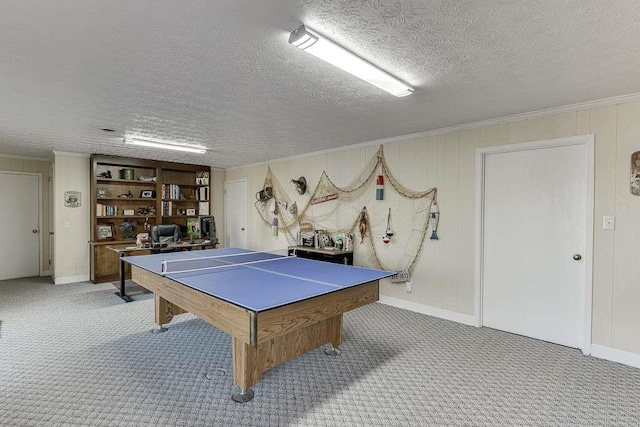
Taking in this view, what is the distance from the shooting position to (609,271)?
2914mm

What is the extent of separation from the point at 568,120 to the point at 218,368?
392cm

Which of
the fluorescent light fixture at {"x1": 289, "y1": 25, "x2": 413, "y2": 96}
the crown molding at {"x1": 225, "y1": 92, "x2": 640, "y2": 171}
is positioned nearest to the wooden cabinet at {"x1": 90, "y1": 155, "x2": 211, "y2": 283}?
the crown molding at {"x1": 225, "y1": 92, "x2": 640, "y2": 171}

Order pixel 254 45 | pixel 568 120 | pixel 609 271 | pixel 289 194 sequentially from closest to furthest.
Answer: pixel 254 45 < pixel 609 271 < pixel 568 120 < pixel 289 194

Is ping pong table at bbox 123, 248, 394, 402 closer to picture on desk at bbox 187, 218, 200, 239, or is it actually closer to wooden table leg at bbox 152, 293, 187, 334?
wooden table leg at bbox 152, 293, 187, 334

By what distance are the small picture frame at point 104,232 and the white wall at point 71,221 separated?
8.3 inches

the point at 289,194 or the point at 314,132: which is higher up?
the point at 314,132

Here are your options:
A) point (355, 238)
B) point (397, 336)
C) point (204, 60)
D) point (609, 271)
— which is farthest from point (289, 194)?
point (609, 271)

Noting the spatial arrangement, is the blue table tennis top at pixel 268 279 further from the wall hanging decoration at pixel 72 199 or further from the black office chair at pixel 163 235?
the wall hanging decoration at pixel 72 199

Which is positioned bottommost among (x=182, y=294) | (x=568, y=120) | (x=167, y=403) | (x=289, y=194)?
(x=167, y=403)

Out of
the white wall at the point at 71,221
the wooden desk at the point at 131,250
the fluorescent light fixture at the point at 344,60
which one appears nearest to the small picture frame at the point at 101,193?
the white wall at the point at 71,221

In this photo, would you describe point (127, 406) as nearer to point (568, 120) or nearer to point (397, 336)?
point (397, 336)

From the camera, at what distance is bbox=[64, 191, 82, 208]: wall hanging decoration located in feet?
18.5

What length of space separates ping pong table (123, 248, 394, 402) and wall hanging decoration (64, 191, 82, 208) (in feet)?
11.2

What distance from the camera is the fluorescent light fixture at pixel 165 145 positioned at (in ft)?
15.1
